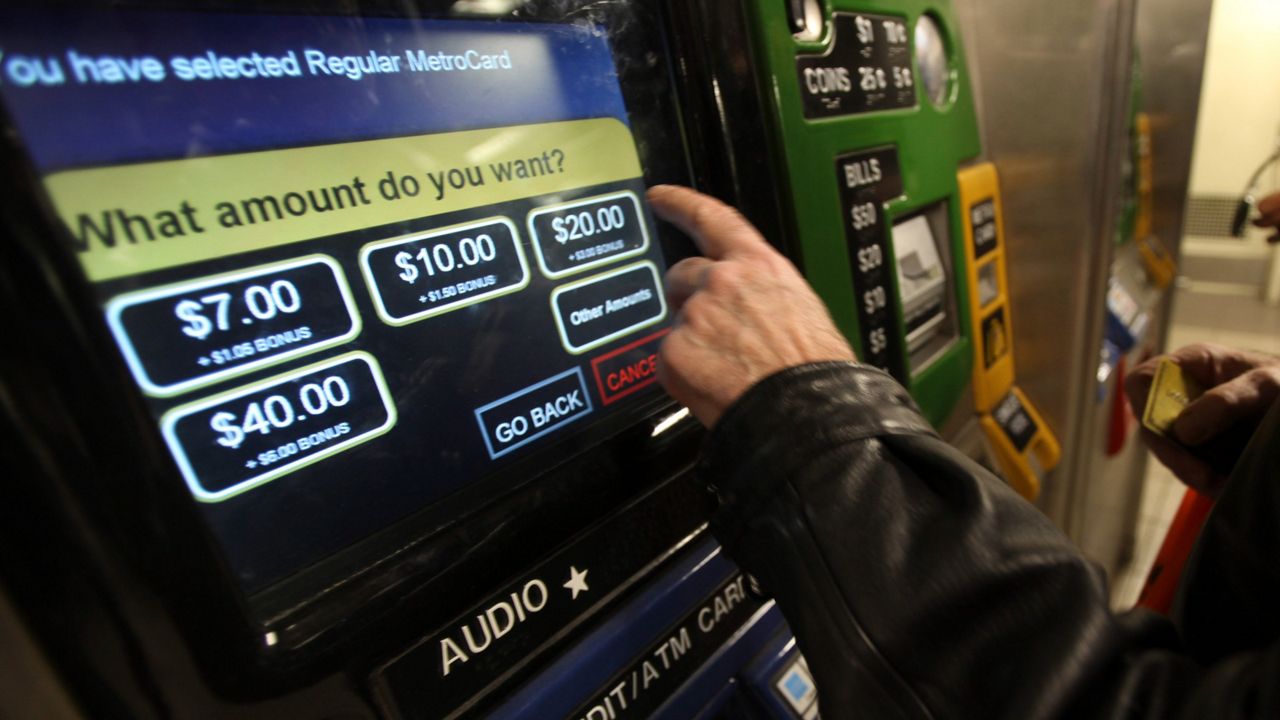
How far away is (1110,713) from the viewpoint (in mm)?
431

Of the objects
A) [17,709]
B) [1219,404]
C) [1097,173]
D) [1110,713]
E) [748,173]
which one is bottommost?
[1219,404]

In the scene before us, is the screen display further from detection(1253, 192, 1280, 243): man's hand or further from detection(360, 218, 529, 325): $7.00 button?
detection(1253, 192, 1280, 243): man's hand

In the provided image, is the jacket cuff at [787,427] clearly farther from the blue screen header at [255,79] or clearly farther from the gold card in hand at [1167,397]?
the gold card in hand at [1167,397]

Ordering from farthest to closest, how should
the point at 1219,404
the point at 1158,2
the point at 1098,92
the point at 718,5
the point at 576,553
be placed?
1. the point at 1158,2
2. the point at 1098,92
3. the point at 1219,404
4. the point at 718,5
5. the point at 576,553

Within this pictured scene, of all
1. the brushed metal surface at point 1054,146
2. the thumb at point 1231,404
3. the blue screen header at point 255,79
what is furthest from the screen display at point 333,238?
the brushed metal surface at point 1054,146

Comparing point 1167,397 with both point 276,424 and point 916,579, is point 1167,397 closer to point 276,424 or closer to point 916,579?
point 916,579

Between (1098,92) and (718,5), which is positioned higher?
(718,5)

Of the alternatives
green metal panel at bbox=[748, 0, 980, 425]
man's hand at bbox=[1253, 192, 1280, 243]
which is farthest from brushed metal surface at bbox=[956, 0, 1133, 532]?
man's hand at bbox=[1253, 192, 1280, 243]

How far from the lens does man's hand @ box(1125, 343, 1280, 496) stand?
0.93 meters

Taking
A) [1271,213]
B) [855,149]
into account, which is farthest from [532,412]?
[1271,213]

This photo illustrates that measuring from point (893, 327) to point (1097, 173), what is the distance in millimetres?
730

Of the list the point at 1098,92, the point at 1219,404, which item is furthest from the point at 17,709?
the point at 1098,92

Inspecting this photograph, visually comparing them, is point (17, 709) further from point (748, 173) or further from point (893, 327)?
point (893, 327)

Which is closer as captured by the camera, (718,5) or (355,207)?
(355,207)
